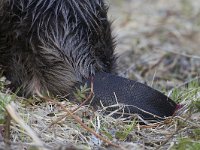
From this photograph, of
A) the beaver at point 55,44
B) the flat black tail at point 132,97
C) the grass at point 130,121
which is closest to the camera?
the grass at point 130,121

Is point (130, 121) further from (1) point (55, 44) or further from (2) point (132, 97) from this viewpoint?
(1) point (55, 44)

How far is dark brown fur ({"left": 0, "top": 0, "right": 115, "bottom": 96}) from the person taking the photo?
2762 mm

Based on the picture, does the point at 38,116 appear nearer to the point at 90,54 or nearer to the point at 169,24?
the point at 90,54

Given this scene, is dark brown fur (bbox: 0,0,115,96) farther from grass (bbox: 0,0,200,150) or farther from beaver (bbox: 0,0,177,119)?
grass (bbox: 0,0,200,150)

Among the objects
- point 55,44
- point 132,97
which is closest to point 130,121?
point 132,97

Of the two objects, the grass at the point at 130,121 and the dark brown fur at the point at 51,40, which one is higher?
the dark brown fur at the point at 51,40

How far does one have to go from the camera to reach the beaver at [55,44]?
108 inches

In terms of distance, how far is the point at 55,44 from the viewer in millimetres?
2764

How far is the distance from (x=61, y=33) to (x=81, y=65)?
0.58 ft

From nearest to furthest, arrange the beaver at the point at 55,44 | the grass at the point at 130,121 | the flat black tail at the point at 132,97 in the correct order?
the grass at the point at 130,121, the flat black tail at the point at 132,97, the beaver at the point at 55,44

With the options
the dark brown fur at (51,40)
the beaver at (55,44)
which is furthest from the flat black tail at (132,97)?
the dark brown fur at (51,40)

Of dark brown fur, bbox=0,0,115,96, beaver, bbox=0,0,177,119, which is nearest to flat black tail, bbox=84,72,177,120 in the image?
beaver, bbox=0,0,177,119

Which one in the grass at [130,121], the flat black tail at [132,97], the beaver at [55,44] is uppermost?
the beaver at [55,44]

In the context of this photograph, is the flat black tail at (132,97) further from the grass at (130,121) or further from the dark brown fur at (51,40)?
the dark brown fur at (51,40)
